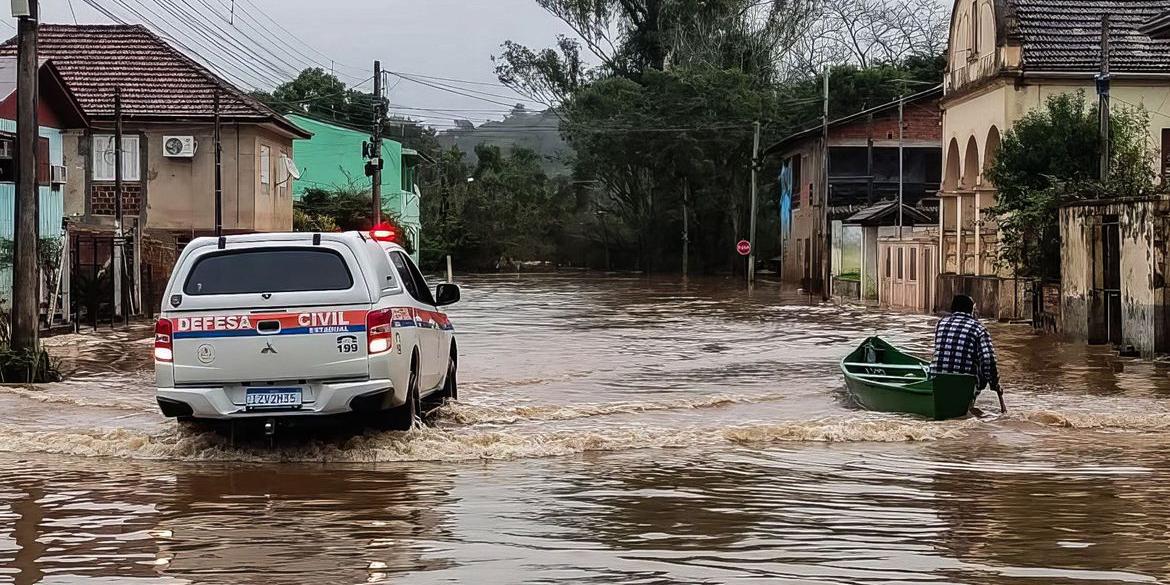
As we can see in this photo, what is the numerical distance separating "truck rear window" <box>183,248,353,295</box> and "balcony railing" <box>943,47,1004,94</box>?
26.6 m

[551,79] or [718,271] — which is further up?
[551,79]

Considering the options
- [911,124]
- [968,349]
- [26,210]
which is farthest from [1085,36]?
[26,210]

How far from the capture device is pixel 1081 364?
75.8 ft

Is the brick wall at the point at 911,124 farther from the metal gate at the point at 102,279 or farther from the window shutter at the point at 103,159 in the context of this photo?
the metal gate at the point at 102,279

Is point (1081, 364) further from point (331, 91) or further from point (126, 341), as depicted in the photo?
point (331, 91)

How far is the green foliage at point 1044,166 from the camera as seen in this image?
30.5 metres


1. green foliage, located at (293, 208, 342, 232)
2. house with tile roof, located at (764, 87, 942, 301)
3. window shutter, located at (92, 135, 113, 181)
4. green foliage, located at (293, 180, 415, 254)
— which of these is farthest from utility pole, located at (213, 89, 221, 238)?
house with tile roof, located at (764, 87, 942, 301)

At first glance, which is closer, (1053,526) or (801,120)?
(1053,526)

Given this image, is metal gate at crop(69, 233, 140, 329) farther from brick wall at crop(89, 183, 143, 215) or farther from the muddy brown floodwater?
brick wall at crop(89, 183, 143, 215)

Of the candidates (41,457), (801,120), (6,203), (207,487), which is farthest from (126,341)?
(801,120)

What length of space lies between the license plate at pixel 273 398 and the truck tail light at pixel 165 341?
0.70m

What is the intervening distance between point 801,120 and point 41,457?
64.9 metres

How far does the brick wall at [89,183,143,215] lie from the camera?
137 ft

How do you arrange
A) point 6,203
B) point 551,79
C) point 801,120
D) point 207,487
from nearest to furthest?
1. point 207,487
2. point 6,203
3. point 801,120
4. point 551,79
